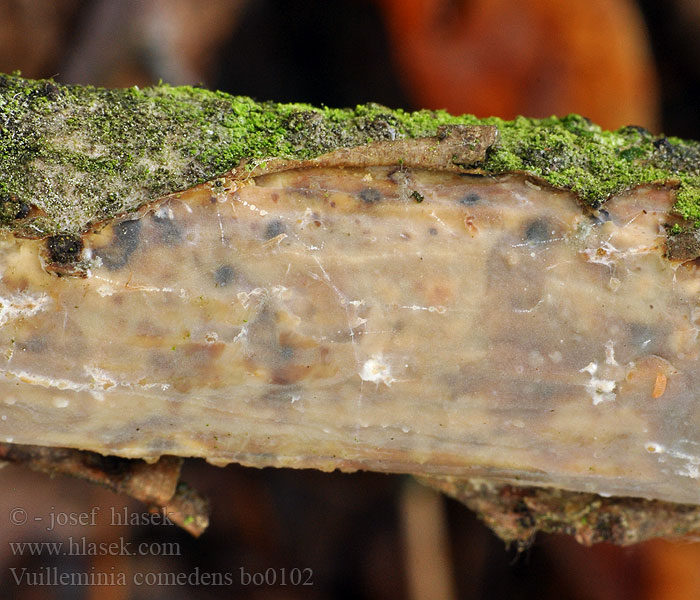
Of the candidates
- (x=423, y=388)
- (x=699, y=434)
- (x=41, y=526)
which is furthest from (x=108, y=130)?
(x=41, y=526)

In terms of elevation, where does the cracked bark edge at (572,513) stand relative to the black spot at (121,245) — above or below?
below

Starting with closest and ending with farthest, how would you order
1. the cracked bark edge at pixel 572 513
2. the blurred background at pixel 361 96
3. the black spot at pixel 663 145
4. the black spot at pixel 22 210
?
1. the black spot at pixel 22 210
2. the black spot at pixel 663 145
3. the cracked bark edge at pixel 572 513
4. the blurred background at pixel 361 96

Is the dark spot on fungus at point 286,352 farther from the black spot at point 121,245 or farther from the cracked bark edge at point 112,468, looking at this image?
the cracked bark edge at point 112,468

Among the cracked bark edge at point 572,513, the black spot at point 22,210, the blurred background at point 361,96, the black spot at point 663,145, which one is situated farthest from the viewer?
the blurred background at point 361,96

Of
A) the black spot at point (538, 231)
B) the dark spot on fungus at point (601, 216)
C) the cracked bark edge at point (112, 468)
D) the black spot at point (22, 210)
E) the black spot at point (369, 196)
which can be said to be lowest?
the cracked bark edge at point (112, 468)

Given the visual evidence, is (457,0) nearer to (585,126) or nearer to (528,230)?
(585,126)

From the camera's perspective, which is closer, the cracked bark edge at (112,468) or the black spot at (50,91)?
the black spot at (50,91)

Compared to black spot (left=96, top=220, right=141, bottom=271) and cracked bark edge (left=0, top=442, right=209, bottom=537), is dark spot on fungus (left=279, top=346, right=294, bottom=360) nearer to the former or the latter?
black spot (left=96, top=220, right=141, bottom=271)

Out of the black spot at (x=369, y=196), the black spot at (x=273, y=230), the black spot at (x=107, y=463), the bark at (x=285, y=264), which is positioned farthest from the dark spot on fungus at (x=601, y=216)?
the black spot at (x=107, y=463)
